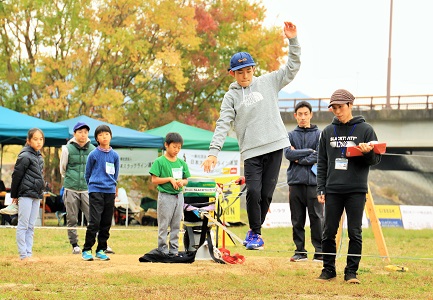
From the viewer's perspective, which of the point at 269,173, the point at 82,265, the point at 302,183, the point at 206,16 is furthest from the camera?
the point at 206,16

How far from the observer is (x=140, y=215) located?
2283 cm

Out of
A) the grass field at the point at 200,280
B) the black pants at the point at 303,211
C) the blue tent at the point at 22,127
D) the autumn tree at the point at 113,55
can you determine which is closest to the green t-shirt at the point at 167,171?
the grass field at the point at 200,280

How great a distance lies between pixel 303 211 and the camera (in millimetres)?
10961

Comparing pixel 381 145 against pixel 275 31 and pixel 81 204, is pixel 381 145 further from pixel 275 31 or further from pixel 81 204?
pixel 275 31

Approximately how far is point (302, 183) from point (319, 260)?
99 centimetres

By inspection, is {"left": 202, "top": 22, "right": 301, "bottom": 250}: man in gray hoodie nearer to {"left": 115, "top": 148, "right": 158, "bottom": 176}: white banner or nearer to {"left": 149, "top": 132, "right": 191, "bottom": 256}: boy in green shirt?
{"left": 149, "top": 132, "right": 191, "bottom": 256}: boy in green shirt

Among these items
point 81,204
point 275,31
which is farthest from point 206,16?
point 81,204

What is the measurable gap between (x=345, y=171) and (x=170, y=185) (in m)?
2.86

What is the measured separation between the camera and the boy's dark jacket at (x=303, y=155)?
34.9 feet

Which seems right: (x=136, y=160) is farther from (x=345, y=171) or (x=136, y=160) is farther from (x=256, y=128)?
(x=345, y=171)

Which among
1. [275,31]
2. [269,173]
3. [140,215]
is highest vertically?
[275,31]

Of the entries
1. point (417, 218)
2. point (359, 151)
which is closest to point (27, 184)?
point (359, 151)

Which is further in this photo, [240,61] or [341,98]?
[240,61]

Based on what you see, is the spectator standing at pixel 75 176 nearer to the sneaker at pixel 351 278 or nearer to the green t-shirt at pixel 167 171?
the green t-shirt at pixel 167 171
